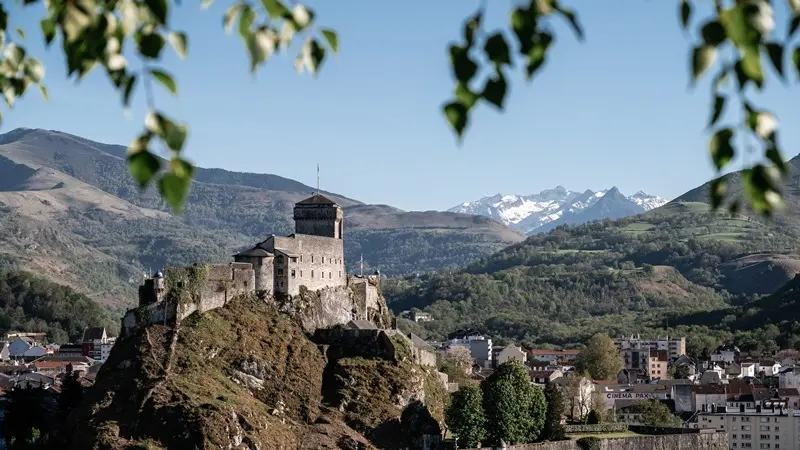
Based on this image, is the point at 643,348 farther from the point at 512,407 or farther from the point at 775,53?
the point at 775,53

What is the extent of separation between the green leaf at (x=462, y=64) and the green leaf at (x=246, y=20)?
116 centimetres

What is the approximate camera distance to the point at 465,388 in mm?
75000

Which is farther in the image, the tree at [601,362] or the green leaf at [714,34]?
the tree at [601,362]

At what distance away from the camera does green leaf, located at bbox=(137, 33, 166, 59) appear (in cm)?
760

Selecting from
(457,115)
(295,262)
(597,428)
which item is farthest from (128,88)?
(597,428)

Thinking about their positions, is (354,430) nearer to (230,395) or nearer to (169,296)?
(230,395)

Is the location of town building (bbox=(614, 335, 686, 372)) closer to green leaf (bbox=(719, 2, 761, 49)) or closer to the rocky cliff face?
the rocky cliff face

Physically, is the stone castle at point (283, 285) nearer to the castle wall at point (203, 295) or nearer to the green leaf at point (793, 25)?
the castle wall at point (203, 295)

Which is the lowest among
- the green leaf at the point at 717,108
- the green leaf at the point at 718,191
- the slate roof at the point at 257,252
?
the green leaf at the point at 718,191

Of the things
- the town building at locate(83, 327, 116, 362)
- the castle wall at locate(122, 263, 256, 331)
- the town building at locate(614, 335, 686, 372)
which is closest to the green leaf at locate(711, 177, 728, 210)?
the castle wall at locate(122, 263, 256, 331)

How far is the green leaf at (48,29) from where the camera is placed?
873 cm

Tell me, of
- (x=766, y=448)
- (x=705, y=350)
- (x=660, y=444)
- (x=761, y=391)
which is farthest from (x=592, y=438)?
(x=705, y=350)

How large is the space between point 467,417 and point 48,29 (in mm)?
66253

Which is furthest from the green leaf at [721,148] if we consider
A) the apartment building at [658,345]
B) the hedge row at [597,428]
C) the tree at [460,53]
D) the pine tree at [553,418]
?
the apartment building at [658,345]
